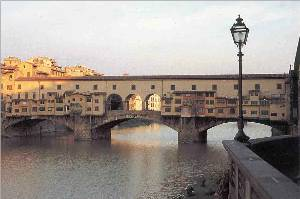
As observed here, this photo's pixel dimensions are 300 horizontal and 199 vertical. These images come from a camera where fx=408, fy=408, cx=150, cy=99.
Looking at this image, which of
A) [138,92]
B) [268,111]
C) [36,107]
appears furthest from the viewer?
[36,107]

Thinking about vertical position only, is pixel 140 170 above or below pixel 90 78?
below

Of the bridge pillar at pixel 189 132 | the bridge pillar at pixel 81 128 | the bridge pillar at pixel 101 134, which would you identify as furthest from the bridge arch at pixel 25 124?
the bridge pillar at pixel 189 132

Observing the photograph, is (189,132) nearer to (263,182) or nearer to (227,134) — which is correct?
(227,134)

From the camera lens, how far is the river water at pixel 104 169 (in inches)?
989

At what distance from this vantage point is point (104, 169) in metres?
32.9

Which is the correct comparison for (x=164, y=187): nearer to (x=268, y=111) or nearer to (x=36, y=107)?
(x=268, y=111)

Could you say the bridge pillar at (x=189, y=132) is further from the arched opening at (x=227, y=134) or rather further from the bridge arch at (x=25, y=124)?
the bridge arch at (x=25, y=124)

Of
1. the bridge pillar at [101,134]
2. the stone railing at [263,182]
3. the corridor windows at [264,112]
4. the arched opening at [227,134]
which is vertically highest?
the stone railing at [263,182]

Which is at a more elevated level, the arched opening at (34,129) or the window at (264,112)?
the window at (264,112)

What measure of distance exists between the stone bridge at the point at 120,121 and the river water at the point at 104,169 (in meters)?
2.53

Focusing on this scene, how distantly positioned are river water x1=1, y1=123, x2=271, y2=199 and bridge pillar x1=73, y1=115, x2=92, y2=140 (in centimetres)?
425

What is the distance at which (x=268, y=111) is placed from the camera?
48.0 m

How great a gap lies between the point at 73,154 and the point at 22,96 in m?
23.4

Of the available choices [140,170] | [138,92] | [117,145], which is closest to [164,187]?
[140,170]
